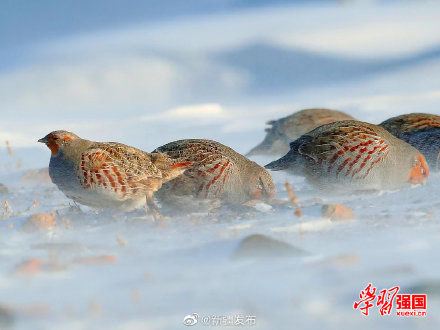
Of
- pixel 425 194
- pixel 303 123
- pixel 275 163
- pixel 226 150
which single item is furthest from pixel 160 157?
pixel 303 123

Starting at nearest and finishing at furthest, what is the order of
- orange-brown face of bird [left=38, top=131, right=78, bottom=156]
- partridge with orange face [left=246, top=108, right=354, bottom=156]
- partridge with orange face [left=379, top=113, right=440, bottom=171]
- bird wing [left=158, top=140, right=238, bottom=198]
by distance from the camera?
orange-brown face of bird [left=38, top=131, right=78, bottom=156] → bird wing [left=158, top=140, right=238, bottom=198] → partridge with orange face [left=379, top=113, right=440, bottom=171] → partridge with orange face [left=246, top=108, right=354, bottom=156]

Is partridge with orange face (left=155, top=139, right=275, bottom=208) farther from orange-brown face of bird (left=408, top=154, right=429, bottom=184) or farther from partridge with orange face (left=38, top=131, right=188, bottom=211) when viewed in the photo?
orange-brown face of bird (left=408, top=154, right=429, bottom=184)

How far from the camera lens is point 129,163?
638 cm

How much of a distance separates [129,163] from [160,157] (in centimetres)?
43

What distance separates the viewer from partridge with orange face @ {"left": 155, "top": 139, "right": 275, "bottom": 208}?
22.0 ft

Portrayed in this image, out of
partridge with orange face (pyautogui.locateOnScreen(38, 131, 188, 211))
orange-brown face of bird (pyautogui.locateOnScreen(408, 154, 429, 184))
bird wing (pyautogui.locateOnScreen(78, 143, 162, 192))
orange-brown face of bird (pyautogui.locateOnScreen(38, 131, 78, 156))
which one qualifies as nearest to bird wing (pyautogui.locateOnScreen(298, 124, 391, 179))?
orange-brown face of bird (pyautogui.locateOnScreen(408, 154, 429, 184))

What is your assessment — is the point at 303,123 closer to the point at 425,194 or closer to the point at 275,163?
the point at 275,163

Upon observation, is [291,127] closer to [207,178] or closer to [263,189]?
[263,189]

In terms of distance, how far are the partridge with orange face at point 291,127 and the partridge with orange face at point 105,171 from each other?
192 inches

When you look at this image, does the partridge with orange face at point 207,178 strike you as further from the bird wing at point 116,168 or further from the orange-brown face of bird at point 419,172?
the orange-brown face of bird at point 419,172

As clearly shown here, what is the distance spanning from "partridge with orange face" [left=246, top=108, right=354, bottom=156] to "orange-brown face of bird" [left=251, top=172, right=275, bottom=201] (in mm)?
3907

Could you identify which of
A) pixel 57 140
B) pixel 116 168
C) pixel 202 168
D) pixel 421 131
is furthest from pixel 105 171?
pixel 421 131

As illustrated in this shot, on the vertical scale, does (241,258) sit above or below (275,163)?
below

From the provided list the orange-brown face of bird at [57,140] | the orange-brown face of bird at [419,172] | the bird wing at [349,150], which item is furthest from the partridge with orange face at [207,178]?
the orange-brown face of bird at [419,172]
